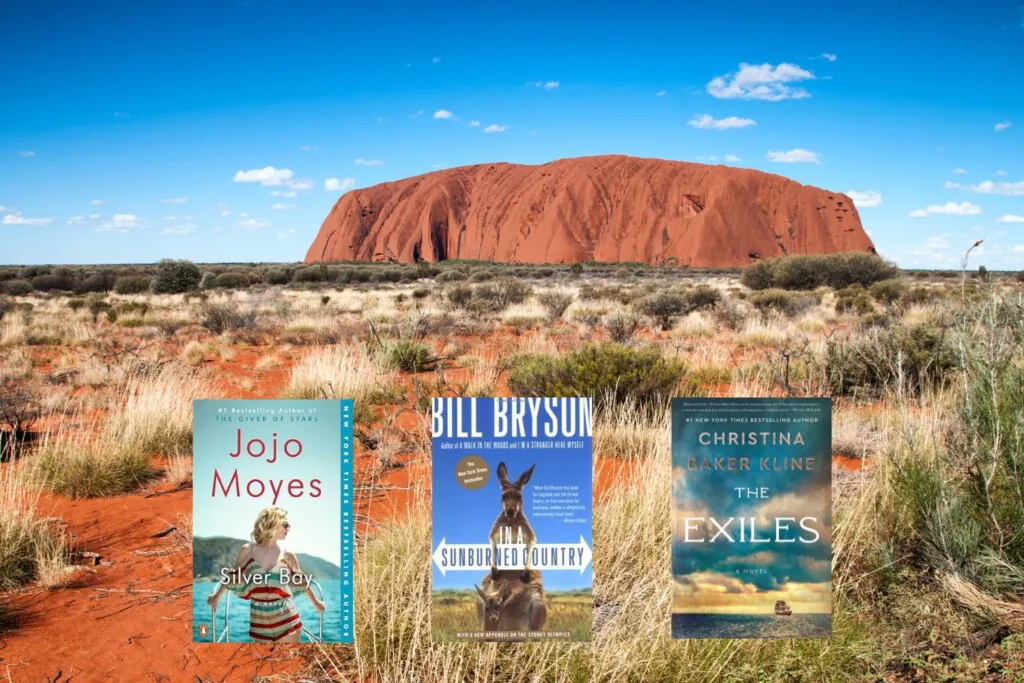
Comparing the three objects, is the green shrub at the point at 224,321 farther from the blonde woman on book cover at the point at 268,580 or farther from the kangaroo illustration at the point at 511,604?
the kangaroo illustration at the point at 511,604

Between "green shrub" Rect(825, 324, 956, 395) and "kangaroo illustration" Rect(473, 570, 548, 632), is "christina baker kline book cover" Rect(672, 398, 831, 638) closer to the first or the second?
"kangaroo illustration" Rect(473, 570, 548, 632)

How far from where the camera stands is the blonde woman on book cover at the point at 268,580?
2.22 meters

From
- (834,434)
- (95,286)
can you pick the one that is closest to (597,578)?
(834,434)

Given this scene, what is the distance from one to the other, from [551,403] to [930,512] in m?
1.91

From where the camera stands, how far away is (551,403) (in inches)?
86.5

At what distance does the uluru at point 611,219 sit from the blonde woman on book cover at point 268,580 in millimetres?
79855

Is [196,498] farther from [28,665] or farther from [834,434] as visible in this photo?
[834,434]

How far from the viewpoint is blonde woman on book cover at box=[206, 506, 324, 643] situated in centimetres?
222

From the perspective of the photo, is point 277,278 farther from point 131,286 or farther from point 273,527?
point 273,527

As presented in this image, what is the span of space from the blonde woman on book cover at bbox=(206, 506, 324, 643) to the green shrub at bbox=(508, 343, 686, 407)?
360 cm

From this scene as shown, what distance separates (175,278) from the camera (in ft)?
99.0

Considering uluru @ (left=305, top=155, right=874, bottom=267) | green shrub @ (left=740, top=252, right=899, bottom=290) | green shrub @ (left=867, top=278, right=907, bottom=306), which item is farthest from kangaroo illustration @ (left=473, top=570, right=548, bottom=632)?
uluru @ (left=305, top=155, right=874, bottom=267)

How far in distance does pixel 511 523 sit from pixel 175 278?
3235 centimetres

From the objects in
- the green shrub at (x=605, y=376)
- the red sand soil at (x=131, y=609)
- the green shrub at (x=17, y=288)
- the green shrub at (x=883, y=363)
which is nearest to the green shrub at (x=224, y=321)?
the green shrub at (x=605, y=376)
